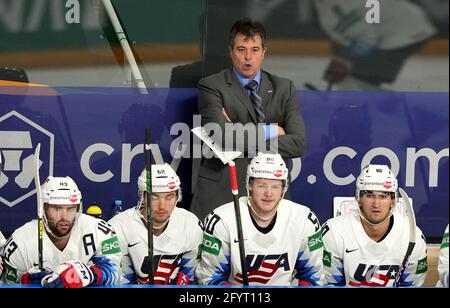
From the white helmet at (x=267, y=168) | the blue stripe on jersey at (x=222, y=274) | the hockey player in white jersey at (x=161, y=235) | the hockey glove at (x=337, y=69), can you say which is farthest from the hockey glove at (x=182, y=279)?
the hockey glove at (x=337, y=69)

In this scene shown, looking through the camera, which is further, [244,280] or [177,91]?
[177,91]

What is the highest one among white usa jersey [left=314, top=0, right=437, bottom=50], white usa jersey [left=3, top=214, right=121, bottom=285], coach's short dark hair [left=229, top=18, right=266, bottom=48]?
white usa jersey [left=314, top=0, right=437, bottom=50]

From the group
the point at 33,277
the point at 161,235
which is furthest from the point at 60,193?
the point at 161,235

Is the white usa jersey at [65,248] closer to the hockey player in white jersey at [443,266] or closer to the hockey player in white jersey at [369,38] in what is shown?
the hockey player in white jersey at [443,266]

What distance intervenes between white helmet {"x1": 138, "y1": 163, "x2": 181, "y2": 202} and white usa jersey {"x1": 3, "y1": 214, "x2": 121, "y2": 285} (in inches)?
12.0

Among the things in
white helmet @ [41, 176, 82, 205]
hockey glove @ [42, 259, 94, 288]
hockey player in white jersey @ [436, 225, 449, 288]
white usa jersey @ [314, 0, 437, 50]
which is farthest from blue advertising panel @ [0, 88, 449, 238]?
hockey glove @ [42, 259, 94, 288]

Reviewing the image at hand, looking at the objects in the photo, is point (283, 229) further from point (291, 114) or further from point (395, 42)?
point (395, 42)

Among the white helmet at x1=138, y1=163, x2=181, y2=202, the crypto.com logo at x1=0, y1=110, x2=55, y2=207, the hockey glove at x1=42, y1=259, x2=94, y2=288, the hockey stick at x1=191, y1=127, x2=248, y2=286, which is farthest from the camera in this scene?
the crypto.com logo at x1=0, y1=110, x2=55, y2=207

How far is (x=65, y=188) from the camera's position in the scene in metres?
8.27

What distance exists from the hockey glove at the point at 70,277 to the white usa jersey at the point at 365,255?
1450 mm

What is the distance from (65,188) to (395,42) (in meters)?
2.14

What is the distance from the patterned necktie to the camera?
8867mm

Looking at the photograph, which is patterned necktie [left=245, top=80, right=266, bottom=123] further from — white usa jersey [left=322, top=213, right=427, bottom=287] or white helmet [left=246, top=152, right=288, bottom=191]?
white usa jersey [left=322, top=213, right=427, bottom=287]
